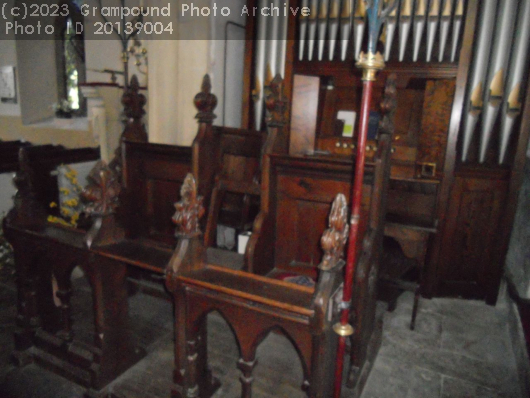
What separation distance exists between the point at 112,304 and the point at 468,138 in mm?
2546

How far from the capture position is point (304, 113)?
108 inches

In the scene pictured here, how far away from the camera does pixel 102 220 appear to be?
1.64 meters

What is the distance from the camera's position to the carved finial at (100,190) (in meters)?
1.58

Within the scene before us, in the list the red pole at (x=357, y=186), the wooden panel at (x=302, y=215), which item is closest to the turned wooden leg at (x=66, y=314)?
the wooden panel at (x=302, y=215)

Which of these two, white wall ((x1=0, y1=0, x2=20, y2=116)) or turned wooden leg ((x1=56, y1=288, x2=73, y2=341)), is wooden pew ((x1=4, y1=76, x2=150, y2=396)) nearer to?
turned wooden leg ((x1=56, y1=288, x2=73, y2=341))

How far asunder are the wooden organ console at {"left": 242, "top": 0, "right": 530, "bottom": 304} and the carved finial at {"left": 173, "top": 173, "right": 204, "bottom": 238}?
60.9 inches

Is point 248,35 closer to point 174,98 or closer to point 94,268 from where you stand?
point 174,98

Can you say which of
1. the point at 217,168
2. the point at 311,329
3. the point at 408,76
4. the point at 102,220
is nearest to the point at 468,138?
the point at 408,76

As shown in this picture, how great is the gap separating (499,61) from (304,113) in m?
1.33

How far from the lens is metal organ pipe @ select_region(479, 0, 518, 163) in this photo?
2.53m

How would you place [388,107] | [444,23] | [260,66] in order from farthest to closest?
[260,66] < [444,23] < [388,107]

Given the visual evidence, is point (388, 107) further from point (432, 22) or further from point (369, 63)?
point (432, 22)

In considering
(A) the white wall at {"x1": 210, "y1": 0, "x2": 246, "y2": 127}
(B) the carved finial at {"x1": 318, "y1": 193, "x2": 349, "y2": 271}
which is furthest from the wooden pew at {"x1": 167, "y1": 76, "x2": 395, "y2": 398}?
(A) the white wall at {"x1": 210, "y1": 0, "x2": 246, "y2": 127}

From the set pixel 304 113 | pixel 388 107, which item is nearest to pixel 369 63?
pixel 388 107
